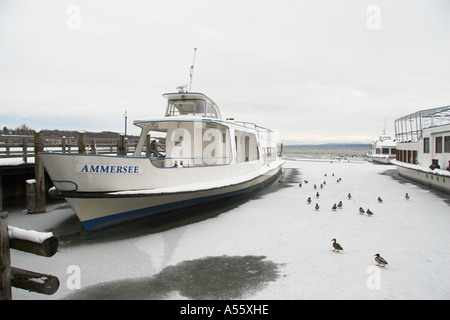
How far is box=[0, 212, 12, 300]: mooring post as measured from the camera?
378 cm

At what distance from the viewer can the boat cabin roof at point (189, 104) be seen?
43.1 feet

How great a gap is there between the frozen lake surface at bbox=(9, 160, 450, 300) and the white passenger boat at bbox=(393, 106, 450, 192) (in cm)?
525

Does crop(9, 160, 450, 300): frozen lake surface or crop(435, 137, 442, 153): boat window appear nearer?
crop(9, 160, 450, 300): frozen lake surface

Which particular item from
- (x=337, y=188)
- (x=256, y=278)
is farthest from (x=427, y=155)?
(x=256, y=278)

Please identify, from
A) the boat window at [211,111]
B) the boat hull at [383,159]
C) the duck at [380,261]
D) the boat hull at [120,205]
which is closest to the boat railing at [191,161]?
the boat hull at [120,205]

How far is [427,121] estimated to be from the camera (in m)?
20.3

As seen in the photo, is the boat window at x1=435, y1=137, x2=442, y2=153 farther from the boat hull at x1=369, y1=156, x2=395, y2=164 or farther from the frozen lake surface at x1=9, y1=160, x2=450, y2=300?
the boat hull at x1=369, y1=156, x2=395, y2=164

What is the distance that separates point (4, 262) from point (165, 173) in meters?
6.06

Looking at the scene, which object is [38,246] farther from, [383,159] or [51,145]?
[383,159]

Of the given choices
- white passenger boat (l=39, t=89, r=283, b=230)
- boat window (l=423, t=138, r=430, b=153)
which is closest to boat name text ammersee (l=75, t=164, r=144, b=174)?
white passenger boat (l=39, t=89, r=283, b=230)

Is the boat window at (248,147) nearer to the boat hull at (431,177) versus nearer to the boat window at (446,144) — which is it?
the boat hull at (431,177)

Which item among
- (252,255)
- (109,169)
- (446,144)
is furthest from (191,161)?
(446,144)
